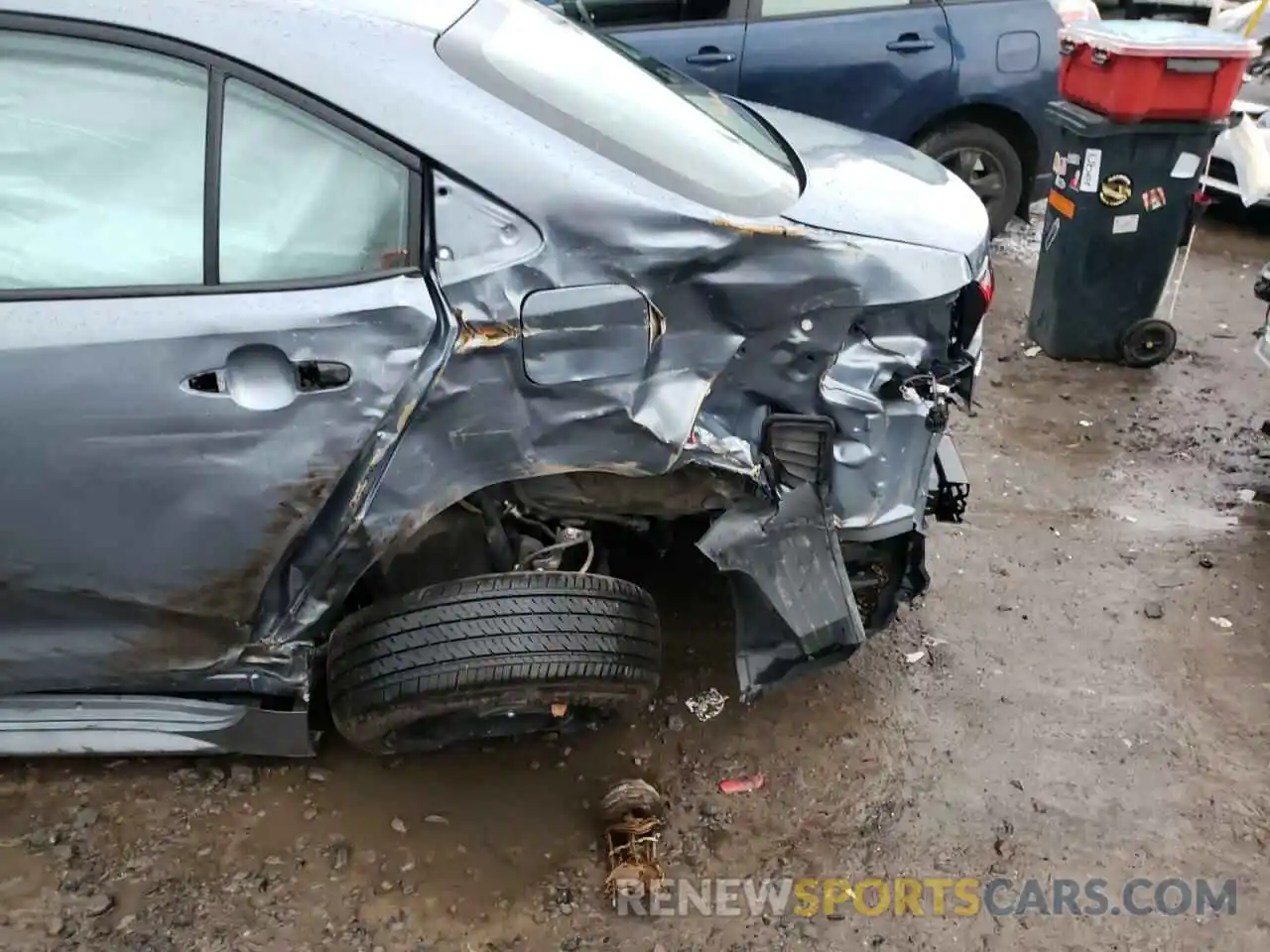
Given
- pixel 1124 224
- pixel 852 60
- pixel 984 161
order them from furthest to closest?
pixel 984 161, pixel 852 60, pixel 1124 224

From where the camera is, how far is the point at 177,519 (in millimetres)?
2043

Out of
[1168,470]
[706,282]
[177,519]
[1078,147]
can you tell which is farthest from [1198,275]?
[177,519]

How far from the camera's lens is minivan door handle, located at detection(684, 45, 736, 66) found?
4965 millimetres

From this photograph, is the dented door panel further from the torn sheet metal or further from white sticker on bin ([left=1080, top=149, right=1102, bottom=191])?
white sticker on bin ([left=1080, top=149, right=1102, bottom=191])

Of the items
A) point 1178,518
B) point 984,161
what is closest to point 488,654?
point 1178,518

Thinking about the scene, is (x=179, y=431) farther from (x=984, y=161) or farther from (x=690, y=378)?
(x=984, y=161)

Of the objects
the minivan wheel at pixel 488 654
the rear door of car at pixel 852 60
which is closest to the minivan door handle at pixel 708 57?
the rear door of car at pixel 852 60

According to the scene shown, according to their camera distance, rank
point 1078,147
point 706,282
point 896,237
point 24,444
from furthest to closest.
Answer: point 1078,147 < point 896,237 < point 706,282 < point 24,444

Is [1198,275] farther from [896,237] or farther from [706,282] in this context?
[706,282]

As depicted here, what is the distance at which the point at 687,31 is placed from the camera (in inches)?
196

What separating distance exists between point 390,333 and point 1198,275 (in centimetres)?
515

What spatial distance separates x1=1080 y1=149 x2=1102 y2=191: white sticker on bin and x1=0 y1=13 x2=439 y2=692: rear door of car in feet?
10.5

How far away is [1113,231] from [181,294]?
3.73 metres

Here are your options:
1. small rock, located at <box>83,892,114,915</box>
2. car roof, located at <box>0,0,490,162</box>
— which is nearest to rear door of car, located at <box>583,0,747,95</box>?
car roof, located at <box>0,0,490,162</box>
